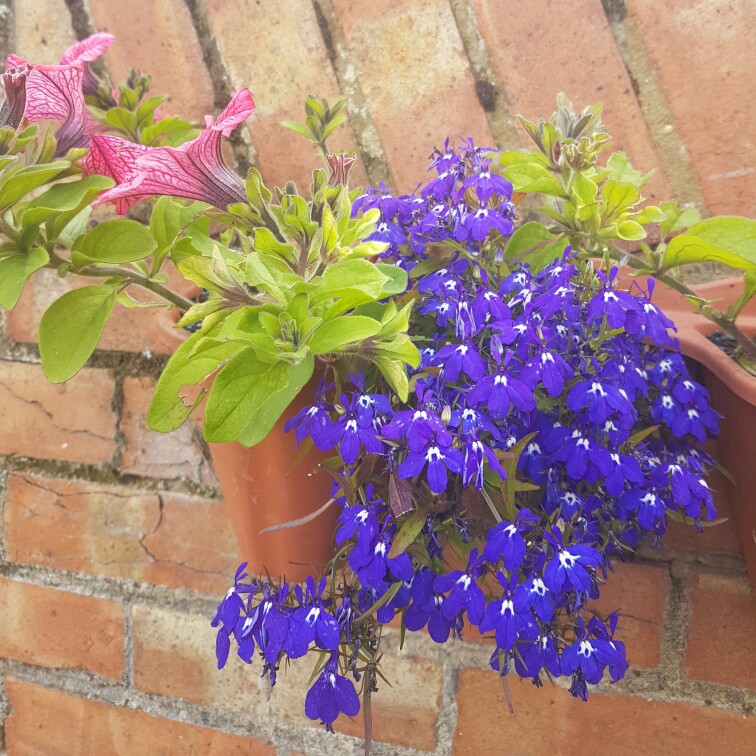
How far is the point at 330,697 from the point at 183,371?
25 centimetres

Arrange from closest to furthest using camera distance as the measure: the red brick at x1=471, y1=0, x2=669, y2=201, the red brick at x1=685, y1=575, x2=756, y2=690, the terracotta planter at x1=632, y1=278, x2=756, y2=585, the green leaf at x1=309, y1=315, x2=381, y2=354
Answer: the green leaf at x1=309, y1=315, x2=381, y2=354, the terracotta planter at x1=632, y1=278, x2=756, y2=585, the red brick at x1=685, y1=575, x2=756, y2=690, the red brick at x1=471, y1=0, x2=669, y2=201

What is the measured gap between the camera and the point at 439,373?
0.51 meters

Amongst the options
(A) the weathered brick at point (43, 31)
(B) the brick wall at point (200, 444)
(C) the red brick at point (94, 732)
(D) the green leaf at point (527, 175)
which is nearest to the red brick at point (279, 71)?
(B) the brick wall at point (200, 444)

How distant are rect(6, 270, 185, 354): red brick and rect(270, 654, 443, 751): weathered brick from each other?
42cm

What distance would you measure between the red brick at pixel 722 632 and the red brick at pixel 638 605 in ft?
0.10

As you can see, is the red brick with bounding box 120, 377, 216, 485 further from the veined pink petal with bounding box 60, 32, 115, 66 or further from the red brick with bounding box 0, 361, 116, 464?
the veined pink petal with bounding box 60, 32, 115, 66

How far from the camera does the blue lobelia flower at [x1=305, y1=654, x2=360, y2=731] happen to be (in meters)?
0.49

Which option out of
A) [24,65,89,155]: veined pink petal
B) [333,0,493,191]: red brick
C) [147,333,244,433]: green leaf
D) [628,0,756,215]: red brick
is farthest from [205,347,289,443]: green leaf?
[628,0,756,215]: red brick

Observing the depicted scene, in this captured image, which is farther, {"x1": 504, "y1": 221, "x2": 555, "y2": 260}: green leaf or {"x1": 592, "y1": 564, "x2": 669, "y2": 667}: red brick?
{"x1": 592, "y1": 564, "x2": 669, "y2": 667}: red brick

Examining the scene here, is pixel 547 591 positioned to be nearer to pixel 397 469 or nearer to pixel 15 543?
pixel 397 469

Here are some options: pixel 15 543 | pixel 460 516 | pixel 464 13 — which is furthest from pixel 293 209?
pixel 15 543

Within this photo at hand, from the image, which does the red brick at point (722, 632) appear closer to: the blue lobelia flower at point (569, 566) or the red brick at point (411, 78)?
the blue lobelia flower at point (569, 566)

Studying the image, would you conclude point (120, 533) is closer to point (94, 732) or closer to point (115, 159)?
point (94, 732)

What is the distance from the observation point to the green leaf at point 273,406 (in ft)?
1.53
